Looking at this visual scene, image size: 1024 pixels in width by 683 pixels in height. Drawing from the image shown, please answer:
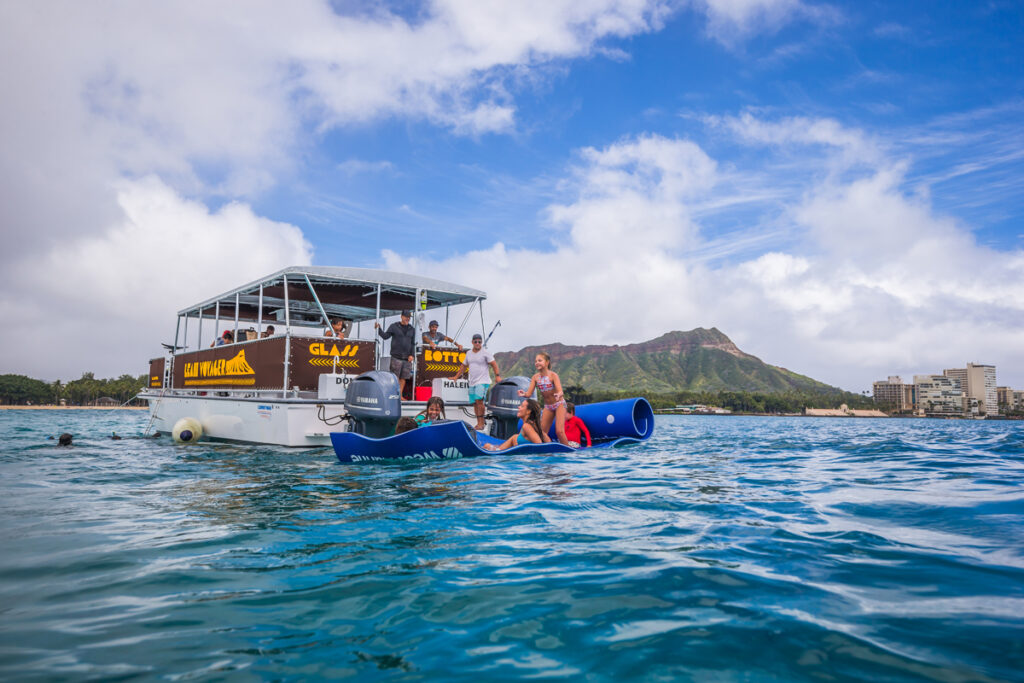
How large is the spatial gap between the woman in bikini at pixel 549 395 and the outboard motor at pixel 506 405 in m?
0.47

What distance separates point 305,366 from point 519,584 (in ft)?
34.8

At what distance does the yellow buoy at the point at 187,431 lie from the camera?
14.5 metres

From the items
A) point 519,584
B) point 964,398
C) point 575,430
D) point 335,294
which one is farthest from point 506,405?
point 964,398

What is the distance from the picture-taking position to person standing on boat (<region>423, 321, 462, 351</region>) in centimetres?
1404

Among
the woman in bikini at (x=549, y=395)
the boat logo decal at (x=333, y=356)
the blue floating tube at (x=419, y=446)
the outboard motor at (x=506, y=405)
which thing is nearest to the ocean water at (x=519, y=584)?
the blue floating tube at (x=419, y=446)

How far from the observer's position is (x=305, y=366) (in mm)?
12852

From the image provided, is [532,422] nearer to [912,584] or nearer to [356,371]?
[356,371]

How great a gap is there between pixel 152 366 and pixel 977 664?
77.4 feet

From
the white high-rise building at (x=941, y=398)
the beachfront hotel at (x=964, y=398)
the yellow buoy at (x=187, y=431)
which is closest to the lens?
the yellow buoy at (x=187, y=431)

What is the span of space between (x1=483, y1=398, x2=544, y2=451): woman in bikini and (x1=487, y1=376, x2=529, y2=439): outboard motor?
707mm

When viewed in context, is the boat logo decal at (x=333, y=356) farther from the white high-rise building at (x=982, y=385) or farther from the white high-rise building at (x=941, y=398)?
the white high-rise building at (x=982, y=385)

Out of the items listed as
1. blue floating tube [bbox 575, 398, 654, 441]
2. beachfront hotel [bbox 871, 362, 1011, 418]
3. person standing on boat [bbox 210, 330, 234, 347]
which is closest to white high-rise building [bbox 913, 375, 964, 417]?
beachfront hotel [bbox 871, 362, 1011, 418]

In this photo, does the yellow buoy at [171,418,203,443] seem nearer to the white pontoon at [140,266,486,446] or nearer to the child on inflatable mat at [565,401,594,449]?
the white pontoon at [140,266,486,446]

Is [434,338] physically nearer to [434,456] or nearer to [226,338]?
[434,456]
